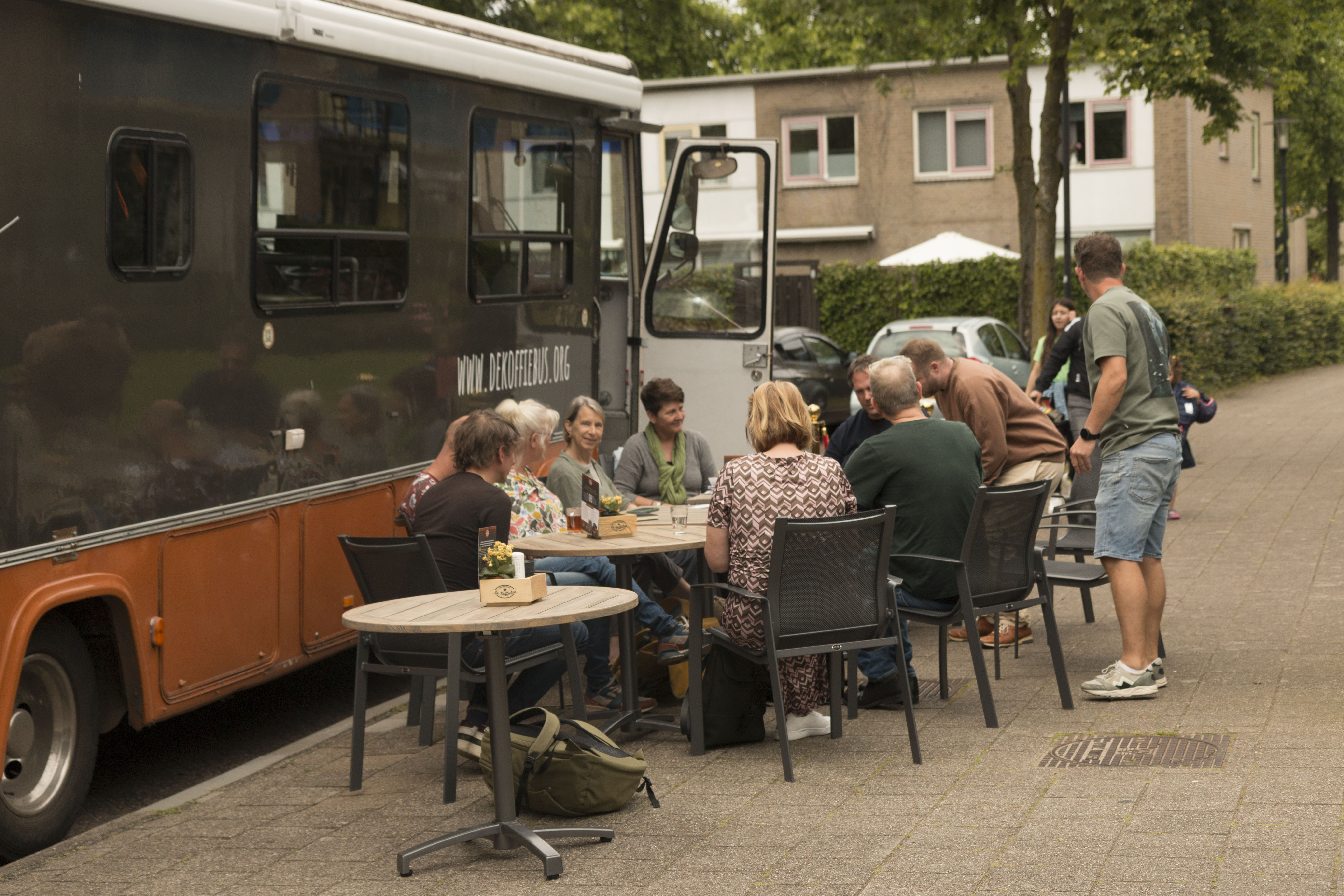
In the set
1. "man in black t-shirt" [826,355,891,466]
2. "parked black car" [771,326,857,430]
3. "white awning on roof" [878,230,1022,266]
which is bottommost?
"man in black t-shirt" [826,355,891,466]

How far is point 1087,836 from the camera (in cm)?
488

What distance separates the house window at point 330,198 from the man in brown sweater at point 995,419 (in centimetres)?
262

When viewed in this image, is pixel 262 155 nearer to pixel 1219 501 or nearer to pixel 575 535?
pixel 575 535

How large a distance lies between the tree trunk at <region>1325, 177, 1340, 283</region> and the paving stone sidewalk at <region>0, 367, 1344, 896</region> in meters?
40.0

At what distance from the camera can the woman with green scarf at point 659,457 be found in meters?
8.13

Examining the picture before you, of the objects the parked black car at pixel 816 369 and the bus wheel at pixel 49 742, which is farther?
the parked black car at pixel 816 369

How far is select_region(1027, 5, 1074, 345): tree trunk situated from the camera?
56.9 ft

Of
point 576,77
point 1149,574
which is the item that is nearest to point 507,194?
point 576,77

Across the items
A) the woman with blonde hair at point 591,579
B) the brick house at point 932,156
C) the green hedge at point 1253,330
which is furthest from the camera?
the brick house at point 932,156

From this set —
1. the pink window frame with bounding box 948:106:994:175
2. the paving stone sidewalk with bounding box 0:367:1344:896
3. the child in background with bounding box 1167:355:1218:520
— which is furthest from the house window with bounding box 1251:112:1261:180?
the paving stone sidewalk with bounding box 0:367:1344:896

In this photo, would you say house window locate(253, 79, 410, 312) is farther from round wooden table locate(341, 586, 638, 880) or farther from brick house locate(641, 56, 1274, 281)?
brick house locate(641, 56, 1274, 281)

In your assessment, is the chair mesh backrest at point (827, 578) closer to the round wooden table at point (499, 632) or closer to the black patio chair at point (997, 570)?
the black patio chair at point (997, 570)

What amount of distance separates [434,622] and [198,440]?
163 centimetres

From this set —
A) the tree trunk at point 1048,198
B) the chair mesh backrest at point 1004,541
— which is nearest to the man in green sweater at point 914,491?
the chair mesh backrest at point 1004,541
